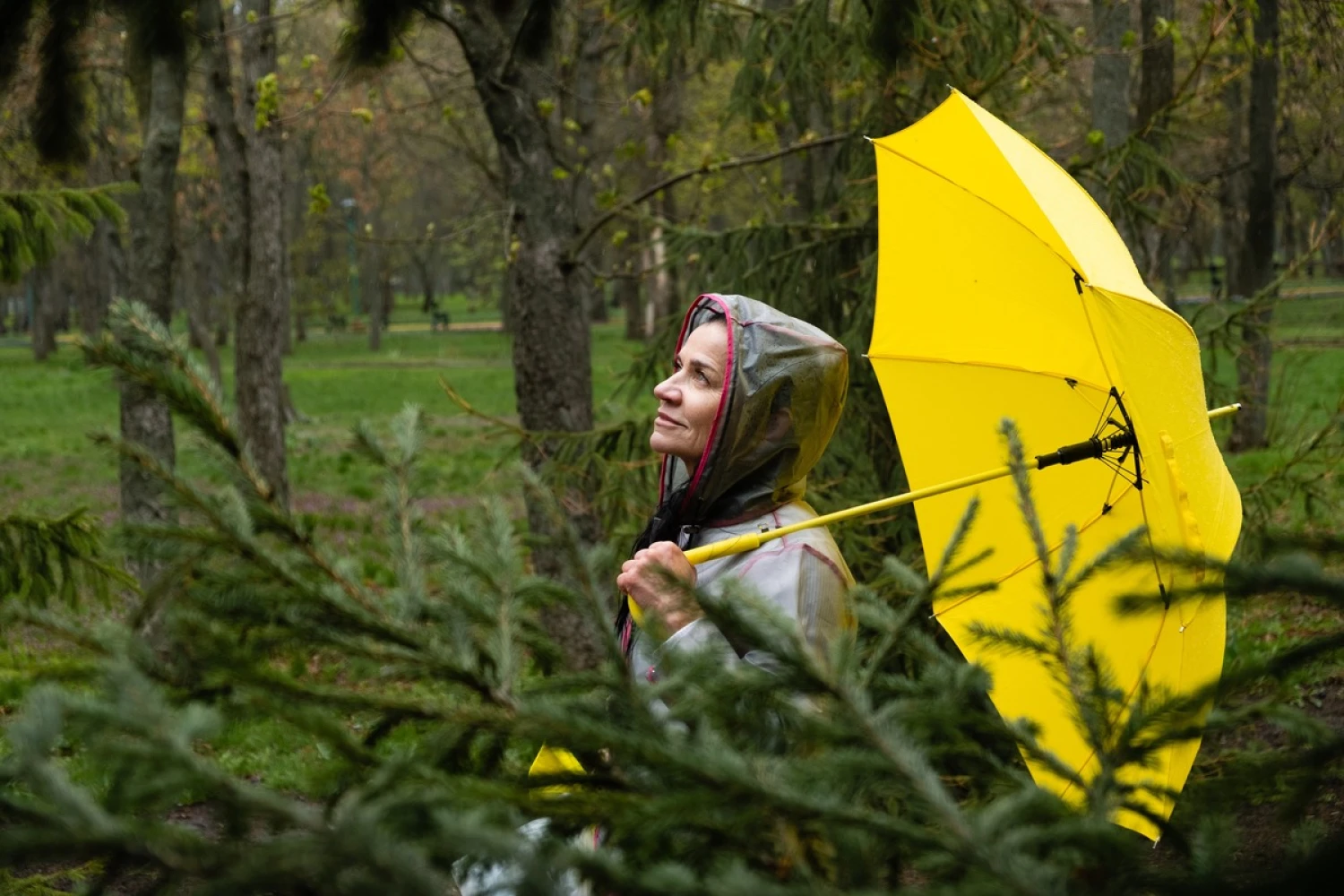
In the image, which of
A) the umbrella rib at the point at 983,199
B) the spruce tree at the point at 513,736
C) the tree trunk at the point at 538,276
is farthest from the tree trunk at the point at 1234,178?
the spruce tree at the point at 513,736

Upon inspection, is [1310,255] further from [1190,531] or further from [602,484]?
[1190,531]

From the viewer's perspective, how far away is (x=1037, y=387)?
348 cm

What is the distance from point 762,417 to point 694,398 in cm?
15

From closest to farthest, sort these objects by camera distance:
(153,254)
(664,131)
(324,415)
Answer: (153,254) → (664,131) → (324,415)

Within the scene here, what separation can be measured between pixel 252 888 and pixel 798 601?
173cm

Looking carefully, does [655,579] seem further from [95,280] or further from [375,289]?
[375,289]

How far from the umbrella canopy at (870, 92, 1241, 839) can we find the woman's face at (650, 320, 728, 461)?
607 mm

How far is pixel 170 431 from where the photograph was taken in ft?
25.4

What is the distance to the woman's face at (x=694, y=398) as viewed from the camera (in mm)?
3062

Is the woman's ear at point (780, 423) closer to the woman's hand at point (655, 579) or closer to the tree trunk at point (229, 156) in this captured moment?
the woman's hand at point (655, 579)

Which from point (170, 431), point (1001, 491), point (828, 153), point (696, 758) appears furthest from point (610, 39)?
point (696, 758)

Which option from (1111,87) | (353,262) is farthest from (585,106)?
(353,262)

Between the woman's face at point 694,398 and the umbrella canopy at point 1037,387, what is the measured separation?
61 cm

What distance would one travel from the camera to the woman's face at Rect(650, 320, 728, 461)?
306 centimetres
